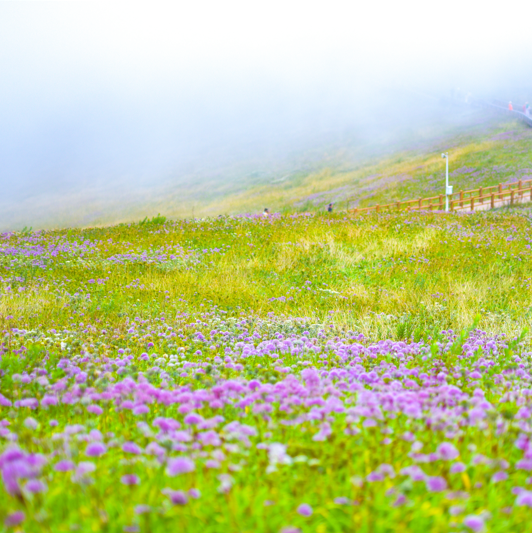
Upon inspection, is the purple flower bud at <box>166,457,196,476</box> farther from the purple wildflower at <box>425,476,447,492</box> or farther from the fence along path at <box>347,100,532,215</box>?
the fence along path at <box>347,100,532,215</box>

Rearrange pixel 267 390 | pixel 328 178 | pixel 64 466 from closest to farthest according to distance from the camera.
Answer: pixel 64 466 → pixel 267 390 → pixel 328 178

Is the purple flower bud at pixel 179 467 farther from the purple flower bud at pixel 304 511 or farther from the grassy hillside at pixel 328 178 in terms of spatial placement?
the grassy hillside at pixel 328 178

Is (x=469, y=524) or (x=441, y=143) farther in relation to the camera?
(x=441, y=143)

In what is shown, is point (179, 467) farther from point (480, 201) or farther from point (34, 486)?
point (480, 201)

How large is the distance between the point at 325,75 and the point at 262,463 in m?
147

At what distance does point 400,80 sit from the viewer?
420ft

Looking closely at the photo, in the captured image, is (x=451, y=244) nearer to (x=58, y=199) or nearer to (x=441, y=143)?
(x=441, y=143)

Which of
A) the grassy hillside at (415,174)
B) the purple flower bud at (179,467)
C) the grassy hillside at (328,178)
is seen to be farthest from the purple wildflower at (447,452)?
the grassy hillside at (415,174)

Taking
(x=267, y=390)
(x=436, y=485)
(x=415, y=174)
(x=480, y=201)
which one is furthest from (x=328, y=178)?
(x=436, y=485)

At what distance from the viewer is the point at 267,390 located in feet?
9.80

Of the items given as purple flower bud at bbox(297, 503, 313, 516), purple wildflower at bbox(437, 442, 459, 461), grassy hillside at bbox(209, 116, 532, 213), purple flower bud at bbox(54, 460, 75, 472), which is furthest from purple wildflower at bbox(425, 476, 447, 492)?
grassy hillside at bbox(209, 116, 532, 213)

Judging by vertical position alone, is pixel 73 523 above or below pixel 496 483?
above

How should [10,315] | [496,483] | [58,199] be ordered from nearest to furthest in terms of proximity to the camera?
[496,483], [10,315], [58,199]

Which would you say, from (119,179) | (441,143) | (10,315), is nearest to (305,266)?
(10,315)
